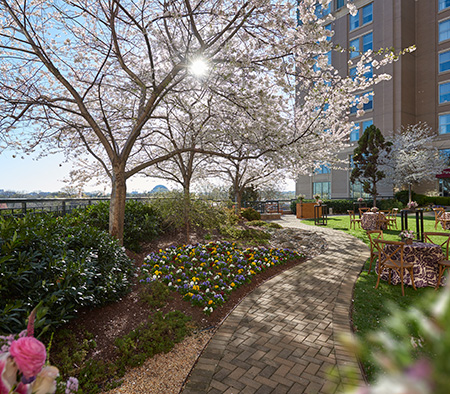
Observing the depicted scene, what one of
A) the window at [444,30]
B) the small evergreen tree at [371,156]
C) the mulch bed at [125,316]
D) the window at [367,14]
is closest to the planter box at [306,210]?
the small evergreen tree at [371,156]

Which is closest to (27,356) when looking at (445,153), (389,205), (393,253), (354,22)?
(393,253)

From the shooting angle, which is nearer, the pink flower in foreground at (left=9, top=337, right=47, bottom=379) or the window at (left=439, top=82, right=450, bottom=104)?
the pink flower in foreground at (left=9, top=337, right=47, bottom=379)

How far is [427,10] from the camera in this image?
81.6ft

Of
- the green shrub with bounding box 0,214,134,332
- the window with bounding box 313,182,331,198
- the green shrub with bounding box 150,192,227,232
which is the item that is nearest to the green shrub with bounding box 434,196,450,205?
the window with bounding box 313,182,331,198

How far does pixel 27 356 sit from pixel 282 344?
3092mm

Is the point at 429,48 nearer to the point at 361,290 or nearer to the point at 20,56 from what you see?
the point at 361,290

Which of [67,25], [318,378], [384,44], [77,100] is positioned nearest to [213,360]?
[318,378]

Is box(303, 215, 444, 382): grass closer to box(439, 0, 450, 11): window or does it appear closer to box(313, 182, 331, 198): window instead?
box(313, 182, 331, 198): window

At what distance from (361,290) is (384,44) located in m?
28.6

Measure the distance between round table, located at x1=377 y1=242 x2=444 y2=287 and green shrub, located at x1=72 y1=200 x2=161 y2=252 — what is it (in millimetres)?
5828

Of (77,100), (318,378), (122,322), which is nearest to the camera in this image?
(318,378)

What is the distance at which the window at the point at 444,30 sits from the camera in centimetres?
2395

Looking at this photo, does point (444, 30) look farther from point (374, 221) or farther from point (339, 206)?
point (374, 221)

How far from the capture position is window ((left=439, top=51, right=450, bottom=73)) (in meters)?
24.1
